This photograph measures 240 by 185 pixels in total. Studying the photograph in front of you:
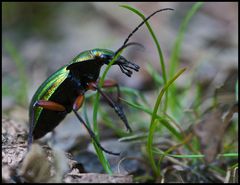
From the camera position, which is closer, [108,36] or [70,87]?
[70,87]

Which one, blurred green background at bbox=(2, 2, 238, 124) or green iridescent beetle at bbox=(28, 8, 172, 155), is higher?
green iridescent beetle at bbox=(28, 8, 172, 155)

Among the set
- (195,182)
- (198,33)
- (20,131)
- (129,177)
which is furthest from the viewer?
(198,33)

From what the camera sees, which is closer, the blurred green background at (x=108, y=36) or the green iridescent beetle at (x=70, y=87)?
the green iridescent beetle at (x=70, y=87)

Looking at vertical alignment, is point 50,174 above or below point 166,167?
above

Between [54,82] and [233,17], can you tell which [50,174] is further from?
[233,17]

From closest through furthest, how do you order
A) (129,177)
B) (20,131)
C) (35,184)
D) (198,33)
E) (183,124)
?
(35,184) < (129,177) < (20,131) < (183,124) < (198,33)

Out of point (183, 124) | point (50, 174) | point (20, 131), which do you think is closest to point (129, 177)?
point (50, 174)

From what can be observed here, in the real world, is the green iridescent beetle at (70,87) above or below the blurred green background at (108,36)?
above

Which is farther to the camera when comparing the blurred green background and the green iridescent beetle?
the blurred green background
